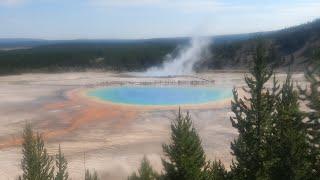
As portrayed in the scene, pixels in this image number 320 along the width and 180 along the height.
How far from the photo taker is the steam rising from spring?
95425 millimetres

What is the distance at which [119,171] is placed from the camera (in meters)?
29.5

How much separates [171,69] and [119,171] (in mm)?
69613

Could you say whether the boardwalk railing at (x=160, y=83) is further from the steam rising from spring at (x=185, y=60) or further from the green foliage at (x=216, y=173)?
the green foliage at (x=216, y=173)

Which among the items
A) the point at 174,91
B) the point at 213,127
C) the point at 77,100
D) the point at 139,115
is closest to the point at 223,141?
the point at 213,127

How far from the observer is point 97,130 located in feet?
134

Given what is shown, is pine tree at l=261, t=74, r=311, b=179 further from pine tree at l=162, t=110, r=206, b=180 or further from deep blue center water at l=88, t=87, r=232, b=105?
deep blue center water at l=88, t=87, r=232, b=105

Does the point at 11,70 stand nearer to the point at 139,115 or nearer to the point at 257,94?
the point at 139,115

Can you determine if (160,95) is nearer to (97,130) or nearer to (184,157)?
(97,130)

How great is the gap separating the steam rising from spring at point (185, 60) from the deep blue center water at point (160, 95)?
24.0m

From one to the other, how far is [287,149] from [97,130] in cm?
2682

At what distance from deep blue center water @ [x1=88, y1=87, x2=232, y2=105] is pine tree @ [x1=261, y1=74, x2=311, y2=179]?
38.6 m

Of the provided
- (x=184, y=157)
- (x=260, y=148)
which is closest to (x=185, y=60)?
(x=184, y=157)

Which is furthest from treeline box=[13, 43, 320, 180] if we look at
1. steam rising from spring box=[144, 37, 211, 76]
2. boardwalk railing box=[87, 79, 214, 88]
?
steam rising from spring box=[144, 37, 211, 76]

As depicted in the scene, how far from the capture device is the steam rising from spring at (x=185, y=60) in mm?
95425
